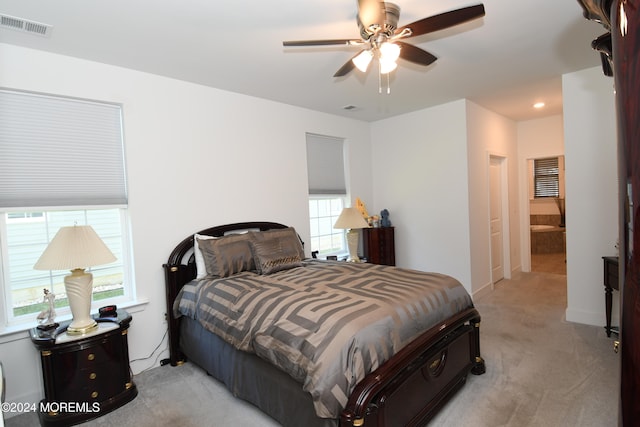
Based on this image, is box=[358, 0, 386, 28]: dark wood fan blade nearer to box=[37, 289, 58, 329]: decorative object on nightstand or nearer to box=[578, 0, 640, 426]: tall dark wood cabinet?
box=[578, 0, 640, 426]: tall dark wood cabinet

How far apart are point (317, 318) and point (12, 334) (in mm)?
2258

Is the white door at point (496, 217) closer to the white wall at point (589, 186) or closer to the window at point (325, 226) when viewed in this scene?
the white wall at point (589, 186)

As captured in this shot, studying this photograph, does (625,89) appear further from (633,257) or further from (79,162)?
(79,162)

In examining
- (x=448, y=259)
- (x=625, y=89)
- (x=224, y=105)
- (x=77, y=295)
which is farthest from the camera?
(x=448, y=259)

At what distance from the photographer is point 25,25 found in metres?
2.18

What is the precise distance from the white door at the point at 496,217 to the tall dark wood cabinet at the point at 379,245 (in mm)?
1574

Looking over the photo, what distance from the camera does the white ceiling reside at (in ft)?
6.95

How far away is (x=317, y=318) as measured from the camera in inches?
75.8

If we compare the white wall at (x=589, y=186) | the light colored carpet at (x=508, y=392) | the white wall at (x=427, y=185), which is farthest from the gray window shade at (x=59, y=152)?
the white wall at (x=589, y=186)

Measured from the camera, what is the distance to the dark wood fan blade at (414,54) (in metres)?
2.15

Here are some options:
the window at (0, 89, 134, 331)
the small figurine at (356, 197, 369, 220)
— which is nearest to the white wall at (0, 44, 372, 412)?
the window at (0, 89, 134, 331)

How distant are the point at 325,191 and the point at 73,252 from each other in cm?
301

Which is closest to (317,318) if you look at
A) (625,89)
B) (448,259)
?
(625,89)

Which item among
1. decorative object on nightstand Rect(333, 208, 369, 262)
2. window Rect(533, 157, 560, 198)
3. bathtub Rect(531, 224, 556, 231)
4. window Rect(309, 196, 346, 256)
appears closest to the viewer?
decorative object on nightstand Rect(333, 208, 369, 262)
